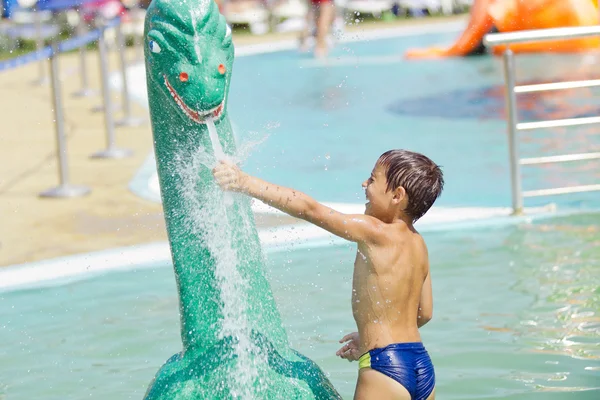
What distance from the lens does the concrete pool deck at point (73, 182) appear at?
22.4 feet

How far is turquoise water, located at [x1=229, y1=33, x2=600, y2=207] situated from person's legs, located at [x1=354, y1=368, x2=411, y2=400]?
353 centimetres

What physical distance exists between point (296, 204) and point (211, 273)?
340mm

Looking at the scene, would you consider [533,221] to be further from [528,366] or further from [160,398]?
[160,398]

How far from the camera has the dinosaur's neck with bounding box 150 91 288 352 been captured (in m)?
3.09

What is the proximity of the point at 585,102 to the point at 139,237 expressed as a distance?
7.10 metres

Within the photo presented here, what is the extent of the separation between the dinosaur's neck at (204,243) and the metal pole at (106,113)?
6798mm

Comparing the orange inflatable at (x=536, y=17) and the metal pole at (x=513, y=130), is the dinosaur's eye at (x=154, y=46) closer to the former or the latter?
the metal pole at (x=513, y=130)

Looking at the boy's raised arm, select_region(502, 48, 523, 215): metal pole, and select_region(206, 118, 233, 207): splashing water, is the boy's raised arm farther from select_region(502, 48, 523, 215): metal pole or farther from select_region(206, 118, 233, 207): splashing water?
select_region(502, 48, 523, 215): metal pole

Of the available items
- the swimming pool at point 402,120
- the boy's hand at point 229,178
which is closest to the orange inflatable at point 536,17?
the swimming pool at point 402,120

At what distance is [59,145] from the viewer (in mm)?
8055

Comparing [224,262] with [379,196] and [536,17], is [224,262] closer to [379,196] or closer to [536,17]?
[379,196]

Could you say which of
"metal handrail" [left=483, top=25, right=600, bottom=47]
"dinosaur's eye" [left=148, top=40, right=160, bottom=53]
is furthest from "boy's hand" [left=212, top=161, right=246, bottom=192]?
"metal handrail" [left=483, top=25, right=600, bottom=47]

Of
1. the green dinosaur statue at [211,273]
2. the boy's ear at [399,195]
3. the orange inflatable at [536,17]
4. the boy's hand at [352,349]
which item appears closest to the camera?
the green dinosaur statue at [211,273]

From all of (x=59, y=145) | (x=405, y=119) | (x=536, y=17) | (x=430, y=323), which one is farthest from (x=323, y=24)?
(x=430, y=323)
